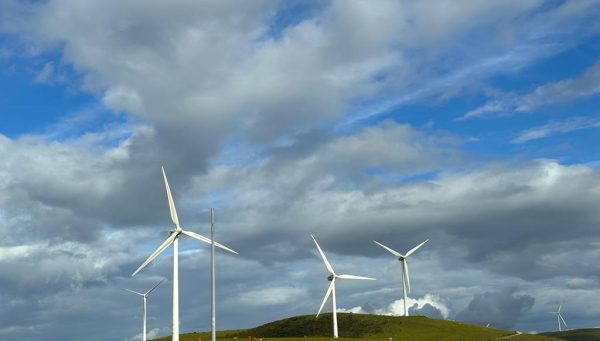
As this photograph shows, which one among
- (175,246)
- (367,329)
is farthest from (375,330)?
(175,246)

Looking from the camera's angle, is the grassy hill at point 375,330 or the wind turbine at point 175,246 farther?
the grassy hill at point 375,330

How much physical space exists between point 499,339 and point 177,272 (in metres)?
72.0

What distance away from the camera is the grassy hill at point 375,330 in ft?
499

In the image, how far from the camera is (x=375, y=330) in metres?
166

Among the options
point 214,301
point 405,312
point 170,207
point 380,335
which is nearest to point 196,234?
point 170,207

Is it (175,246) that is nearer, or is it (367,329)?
(175,246)

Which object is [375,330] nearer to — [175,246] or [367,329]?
[367,329]

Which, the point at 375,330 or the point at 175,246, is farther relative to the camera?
the point at 375,330

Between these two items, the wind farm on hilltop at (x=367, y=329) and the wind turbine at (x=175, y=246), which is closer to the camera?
the wind turbine at (x=175, y=246)

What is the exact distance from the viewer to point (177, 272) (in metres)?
104

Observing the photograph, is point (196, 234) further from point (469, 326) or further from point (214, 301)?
point (469, 326)

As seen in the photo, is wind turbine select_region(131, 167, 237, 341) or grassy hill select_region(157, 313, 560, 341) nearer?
wind turbine select_region(131, 167, 237, 341)

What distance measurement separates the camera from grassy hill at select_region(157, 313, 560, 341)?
5989 inches

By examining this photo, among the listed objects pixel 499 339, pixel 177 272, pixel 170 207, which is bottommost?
pixel 499 339
